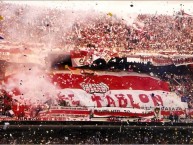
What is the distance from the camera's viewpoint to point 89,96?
35.8 ft

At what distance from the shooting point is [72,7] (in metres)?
11.4

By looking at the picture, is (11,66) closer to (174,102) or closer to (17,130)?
(17,130)

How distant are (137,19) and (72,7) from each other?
7.09 ft

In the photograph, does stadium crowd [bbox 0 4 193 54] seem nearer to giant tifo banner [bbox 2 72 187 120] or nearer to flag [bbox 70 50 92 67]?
flag [bbox 70 50 92 67]

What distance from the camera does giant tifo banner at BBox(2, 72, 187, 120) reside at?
1043cm

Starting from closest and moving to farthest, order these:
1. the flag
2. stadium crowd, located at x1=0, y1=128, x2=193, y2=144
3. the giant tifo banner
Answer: stadium crowd, located at x1=0, y1=128, x2=193, y2=144
the giant tifo banner
the flag

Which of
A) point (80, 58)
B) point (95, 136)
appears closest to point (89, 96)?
point (80, 58)

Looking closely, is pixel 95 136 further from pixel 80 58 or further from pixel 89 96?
pixel 80 58

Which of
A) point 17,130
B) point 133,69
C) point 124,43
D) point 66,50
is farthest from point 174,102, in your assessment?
point 17,130

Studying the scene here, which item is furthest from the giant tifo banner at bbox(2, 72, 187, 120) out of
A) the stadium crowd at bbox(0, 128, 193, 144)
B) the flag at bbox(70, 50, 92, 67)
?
the stadium crowd at bbox(0, 128, 193, 144)

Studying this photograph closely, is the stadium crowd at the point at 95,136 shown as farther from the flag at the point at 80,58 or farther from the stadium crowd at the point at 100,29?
the stadium crowd at the point at 100,29

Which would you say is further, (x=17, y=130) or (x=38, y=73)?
(x=38, y=73)

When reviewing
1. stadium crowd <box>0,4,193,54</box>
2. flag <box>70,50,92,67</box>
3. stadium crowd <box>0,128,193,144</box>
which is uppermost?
stadium crowd <box>0,4,193,54</box>

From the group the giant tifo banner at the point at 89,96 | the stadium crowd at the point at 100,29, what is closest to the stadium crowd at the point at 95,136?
the giant tifo banner at the point at 89,96
